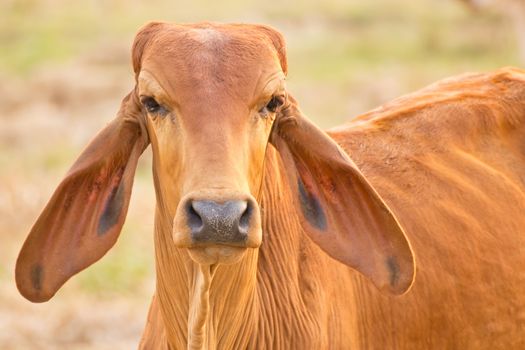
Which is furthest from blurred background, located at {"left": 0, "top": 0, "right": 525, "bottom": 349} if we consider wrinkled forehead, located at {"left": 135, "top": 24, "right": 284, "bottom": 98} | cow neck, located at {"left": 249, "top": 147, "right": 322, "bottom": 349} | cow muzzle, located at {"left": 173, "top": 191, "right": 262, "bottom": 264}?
cow muzzle, located at {"left": 173, "top": 191, "right": 262, "bottom": 264}

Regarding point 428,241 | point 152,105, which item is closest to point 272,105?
point 152,105

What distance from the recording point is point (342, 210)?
4.60 meters

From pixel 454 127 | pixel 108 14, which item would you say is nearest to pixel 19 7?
pixel 108 14

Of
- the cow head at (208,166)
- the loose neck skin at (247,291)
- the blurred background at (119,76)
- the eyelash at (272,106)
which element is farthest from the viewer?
the blurred background at (119,76)

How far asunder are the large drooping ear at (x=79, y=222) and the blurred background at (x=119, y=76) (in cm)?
374

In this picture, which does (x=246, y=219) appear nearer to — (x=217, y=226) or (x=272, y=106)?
(x=217, y=226)

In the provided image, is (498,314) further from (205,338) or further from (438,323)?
(205,338)

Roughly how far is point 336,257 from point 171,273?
1.96 feet

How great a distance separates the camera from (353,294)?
194 inches

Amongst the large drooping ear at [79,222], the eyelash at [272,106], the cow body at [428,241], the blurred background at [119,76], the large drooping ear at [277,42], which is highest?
the large drooping ear at [277,42]

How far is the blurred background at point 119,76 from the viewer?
29.0 ft

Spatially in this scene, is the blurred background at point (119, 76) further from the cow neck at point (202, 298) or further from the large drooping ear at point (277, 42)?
the large drooping ear at point (277, 42)

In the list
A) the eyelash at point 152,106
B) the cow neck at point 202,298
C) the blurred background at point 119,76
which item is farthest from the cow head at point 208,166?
the blurred background at point 119,76

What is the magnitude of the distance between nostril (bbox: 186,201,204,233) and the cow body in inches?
24.0
